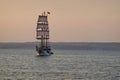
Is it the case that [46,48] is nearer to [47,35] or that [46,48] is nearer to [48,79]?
[47,35]

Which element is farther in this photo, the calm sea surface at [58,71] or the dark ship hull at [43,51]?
the dark ship hull at [43,51]

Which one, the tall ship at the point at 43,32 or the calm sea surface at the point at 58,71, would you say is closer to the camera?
the calm sea surface at the point at 58,71

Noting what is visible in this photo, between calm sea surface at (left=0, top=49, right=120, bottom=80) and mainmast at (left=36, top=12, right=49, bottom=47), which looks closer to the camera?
calm sea surface at (left=0, top=49, right=120, bottom=80)

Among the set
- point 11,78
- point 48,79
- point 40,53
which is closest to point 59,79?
point 48,79

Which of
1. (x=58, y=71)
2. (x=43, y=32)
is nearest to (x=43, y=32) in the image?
(x=43, y=32)

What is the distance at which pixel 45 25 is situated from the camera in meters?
187

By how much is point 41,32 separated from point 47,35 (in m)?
2.31

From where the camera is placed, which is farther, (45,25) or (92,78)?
(45,25)

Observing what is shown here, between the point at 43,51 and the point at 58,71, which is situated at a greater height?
the point at 58,71

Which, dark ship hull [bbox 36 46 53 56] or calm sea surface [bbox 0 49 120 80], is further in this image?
dark ship hull [bbox 36 46 53 56]

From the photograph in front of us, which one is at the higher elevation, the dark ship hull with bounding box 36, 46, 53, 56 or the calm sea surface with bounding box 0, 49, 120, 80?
the calm sea surface with bounding box 0, 49, 120, 80

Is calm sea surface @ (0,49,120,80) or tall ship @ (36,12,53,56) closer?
calm sea surface @ (0,49,120,80)

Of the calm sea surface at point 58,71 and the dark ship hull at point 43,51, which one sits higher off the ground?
the calm sea surface at point 58,71

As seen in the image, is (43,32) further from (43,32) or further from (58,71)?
(58,71)
